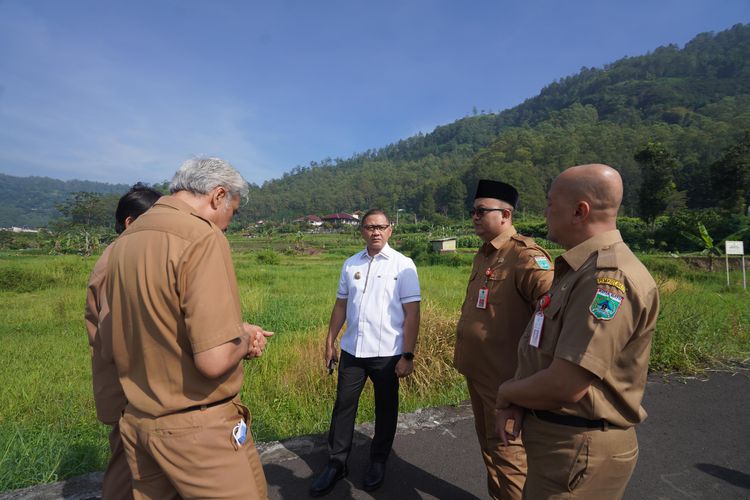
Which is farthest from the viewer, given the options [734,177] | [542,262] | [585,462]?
[734,177]

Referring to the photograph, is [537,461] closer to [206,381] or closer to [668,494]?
[206,381]

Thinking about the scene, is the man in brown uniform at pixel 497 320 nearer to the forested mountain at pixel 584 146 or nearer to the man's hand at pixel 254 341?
the man's hand at pixel 254 341

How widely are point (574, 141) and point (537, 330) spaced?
85.2 m

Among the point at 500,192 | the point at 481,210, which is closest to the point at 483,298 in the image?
the point at 481,210

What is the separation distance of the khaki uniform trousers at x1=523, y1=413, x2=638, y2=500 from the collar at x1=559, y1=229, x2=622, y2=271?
0.56 metres

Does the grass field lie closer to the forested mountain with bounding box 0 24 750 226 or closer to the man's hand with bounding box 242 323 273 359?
the man's hand with bounding box 242 323 273 359

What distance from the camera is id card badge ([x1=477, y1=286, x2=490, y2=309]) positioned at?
2422mm

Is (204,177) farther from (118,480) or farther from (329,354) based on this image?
(329,354)

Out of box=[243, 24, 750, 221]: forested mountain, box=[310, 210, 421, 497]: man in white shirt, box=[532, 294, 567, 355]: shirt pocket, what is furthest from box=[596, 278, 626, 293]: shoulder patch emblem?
box=[243, 24, 750, 221]: forested mountain

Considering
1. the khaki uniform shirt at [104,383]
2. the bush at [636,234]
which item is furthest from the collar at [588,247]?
the bush at [636,234]

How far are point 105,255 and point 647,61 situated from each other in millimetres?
175960

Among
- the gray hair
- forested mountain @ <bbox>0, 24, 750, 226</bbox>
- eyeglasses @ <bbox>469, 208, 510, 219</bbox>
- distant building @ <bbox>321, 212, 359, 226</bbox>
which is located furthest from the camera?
distant building @ <bbox>321, 212, 359, 226</bbox>

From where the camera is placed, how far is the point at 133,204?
7.75 ft

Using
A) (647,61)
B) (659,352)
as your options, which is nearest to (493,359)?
(659,352)
